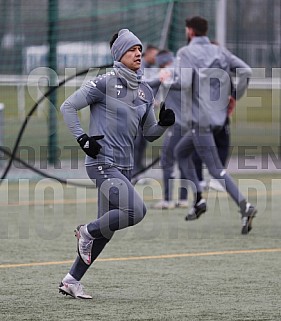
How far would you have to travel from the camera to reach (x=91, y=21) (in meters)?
19.1

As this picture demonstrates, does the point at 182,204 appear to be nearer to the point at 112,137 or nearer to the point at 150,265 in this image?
the point at 150,265

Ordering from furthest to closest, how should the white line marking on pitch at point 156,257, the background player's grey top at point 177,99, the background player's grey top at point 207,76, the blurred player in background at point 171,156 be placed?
the blurred player in background at point 171,156 → the background player's grey top at point 177,99 → the background player's grey top at point 207,76 → the white line marking on pitch at point 156,257

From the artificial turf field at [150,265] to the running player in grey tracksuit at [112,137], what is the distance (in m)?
0.37

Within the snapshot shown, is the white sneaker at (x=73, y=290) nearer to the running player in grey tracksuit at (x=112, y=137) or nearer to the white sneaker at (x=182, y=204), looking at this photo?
the running player in grey tracksuit at (x=112, y=137)

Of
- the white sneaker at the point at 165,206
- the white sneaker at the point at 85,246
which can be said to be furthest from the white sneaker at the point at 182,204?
the white sneaker at the point at 85,246

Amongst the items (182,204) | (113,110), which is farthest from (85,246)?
(182,204)

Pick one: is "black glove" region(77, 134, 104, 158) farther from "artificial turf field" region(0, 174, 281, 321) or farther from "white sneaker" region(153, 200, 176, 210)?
"white sneaker" region(153, 200, 176, 210)

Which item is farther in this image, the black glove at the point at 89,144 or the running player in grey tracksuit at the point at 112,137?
the running player in grey tracksuit at the point at 112,137

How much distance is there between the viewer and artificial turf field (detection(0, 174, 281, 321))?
6816mm

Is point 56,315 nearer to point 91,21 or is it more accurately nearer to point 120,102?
point 120,102

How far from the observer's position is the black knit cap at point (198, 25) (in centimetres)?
1142

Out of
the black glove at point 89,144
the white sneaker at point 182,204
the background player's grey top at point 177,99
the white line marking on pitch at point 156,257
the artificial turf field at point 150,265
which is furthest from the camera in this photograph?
the white sneaker at point 182,204

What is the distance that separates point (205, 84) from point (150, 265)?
10.6ft

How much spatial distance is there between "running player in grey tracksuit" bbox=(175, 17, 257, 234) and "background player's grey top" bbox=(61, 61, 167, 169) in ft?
12.4
